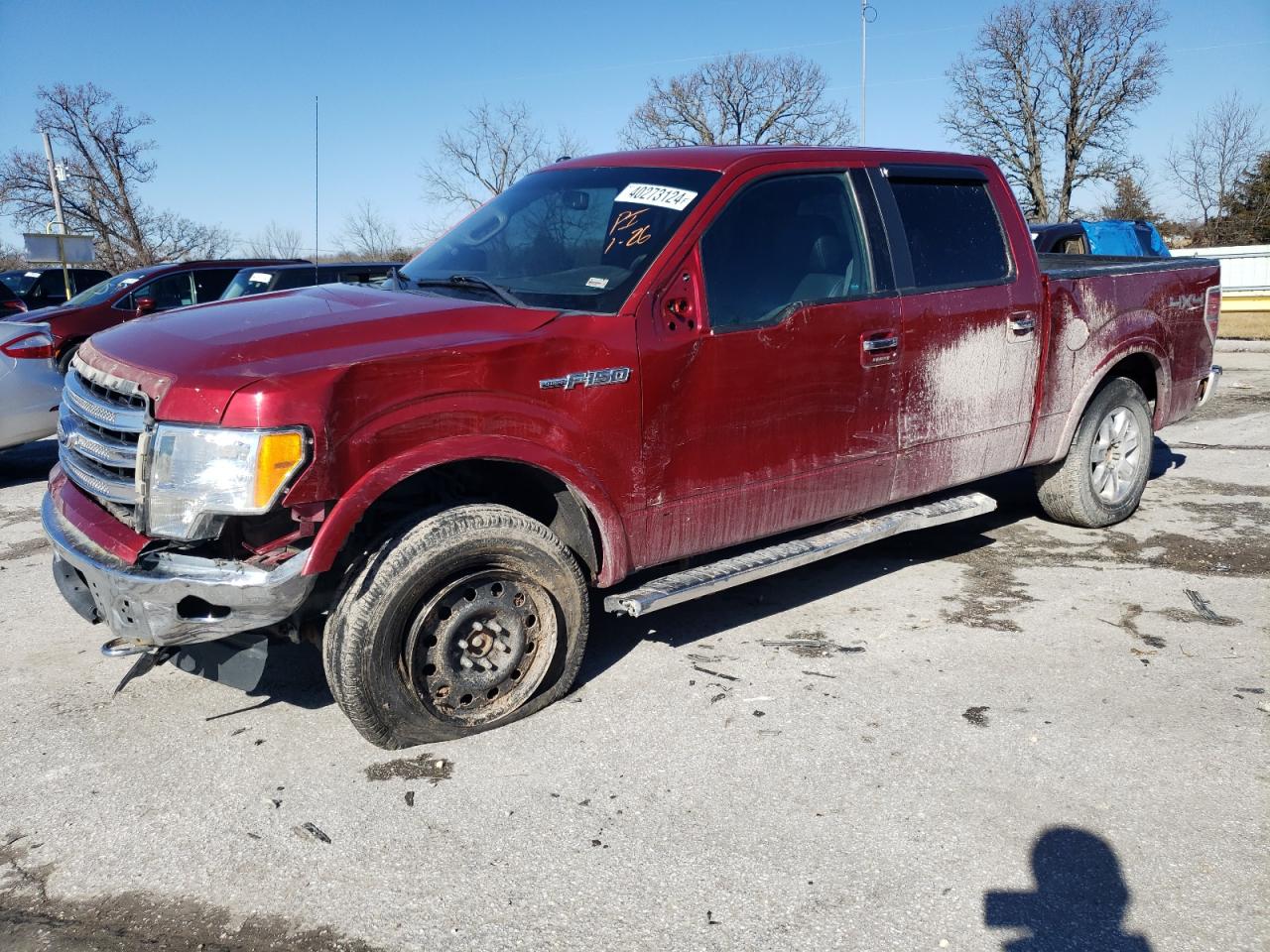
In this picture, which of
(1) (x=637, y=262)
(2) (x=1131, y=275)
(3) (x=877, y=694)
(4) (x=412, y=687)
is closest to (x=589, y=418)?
(1) (x=637, y=262)

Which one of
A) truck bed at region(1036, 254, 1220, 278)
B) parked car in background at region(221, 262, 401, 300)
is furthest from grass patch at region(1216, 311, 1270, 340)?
parked car in background at region(221, 262, 401, 300)

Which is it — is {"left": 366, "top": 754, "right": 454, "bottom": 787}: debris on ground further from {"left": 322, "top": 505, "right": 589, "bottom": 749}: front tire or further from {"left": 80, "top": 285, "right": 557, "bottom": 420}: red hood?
{"left": 80, "top": 285, "right": 557, "bottom": 420}: red hood

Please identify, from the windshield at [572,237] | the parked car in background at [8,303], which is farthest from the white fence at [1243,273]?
the parked car in background at [8,303]

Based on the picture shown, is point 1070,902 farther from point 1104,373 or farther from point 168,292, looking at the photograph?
point 168,292

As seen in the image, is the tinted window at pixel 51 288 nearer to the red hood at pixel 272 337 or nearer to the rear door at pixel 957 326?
the red hood at pixel 272 337

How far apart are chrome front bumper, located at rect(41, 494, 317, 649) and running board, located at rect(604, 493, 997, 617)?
1165mm

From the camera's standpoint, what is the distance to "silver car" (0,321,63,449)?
7.80 metres

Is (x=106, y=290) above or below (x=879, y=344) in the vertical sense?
above

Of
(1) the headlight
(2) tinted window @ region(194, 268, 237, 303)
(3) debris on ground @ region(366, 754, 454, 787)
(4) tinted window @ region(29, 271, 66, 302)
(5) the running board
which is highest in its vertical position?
(4) tinted window @ region(29, 271, 66, 302)

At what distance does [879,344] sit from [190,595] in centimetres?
280

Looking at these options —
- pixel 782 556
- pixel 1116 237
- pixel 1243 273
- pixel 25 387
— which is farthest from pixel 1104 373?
pixel 1243 273

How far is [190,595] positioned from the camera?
3104 mm

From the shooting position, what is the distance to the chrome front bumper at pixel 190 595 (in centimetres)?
306

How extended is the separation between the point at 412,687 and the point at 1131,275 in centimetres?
444
